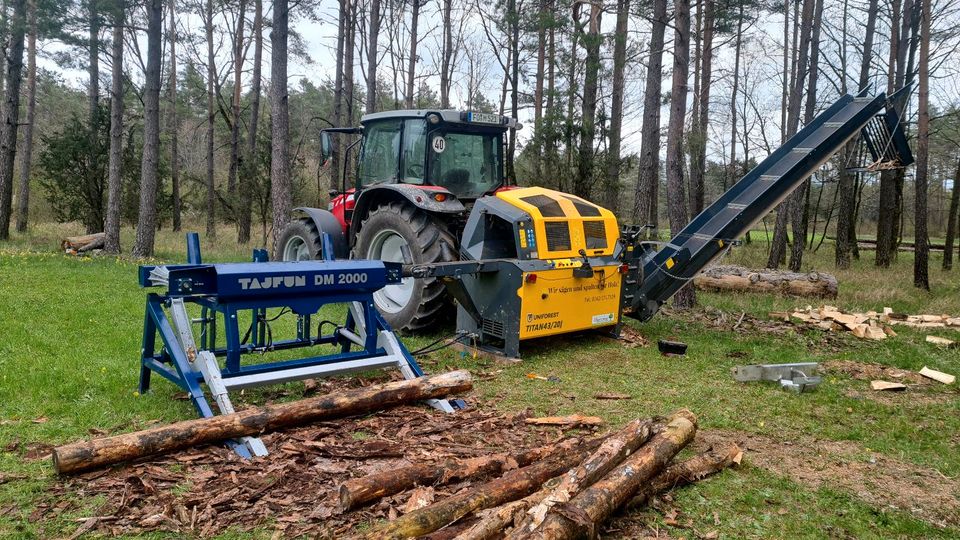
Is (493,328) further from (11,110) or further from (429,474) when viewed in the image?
(11,110)

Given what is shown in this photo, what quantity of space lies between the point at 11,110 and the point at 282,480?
15496 mm

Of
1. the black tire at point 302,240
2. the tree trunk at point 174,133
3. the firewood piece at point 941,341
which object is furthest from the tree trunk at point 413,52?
the firewood piece at point 941,341

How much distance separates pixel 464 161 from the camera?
295 inches

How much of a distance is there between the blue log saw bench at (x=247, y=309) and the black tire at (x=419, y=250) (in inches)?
57.7

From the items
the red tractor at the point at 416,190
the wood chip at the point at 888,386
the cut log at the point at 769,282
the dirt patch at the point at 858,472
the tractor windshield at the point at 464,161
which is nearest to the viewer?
the dirt patch at the point at 858,472

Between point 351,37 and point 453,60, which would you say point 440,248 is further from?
point 453,60

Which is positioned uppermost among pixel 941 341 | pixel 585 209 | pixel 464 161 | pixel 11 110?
pixel 11 110

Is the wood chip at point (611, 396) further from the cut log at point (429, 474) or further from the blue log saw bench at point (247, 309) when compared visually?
the cut log at point (429, 474)

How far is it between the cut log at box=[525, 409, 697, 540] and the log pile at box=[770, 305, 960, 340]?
469 centimetres

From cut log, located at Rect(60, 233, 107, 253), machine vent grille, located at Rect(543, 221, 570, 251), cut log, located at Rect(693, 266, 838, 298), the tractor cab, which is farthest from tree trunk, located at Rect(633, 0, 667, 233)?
cut log, located at Rect(60, 233, 107, 253)

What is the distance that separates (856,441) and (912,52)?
16253mm

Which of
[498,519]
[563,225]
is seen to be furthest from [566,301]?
[498,519]

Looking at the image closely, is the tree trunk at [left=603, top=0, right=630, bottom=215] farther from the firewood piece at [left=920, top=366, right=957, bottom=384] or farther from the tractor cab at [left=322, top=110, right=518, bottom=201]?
the firewood piece at [left=920, top=366, right=957, bottom=384]

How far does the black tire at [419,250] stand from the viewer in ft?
21.6
